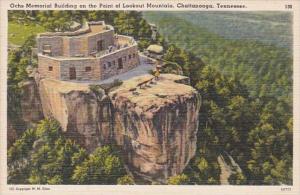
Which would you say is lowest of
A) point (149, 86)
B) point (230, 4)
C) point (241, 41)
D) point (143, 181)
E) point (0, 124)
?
point (143, 181)

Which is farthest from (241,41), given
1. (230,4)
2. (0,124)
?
(0,124)

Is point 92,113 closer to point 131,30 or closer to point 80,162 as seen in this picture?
point 80,162

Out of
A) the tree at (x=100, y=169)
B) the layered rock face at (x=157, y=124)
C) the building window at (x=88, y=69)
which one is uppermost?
the building window at (x=88, y=69)

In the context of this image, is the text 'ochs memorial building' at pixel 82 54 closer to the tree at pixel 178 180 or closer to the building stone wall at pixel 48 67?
the building stone wall at pixel 48 67

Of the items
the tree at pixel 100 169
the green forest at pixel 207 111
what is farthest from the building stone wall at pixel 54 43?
the tree at pixel 100 169

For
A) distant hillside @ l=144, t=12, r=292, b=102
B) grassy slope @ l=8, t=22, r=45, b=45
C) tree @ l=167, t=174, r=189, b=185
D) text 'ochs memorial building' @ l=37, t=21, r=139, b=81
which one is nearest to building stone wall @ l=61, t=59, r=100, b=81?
text 'ochs memorial building' @ l=37, t=21, r=139, b=81

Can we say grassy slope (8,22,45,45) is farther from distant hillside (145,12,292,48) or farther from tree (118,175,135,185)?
tree (118,175,135,185)
